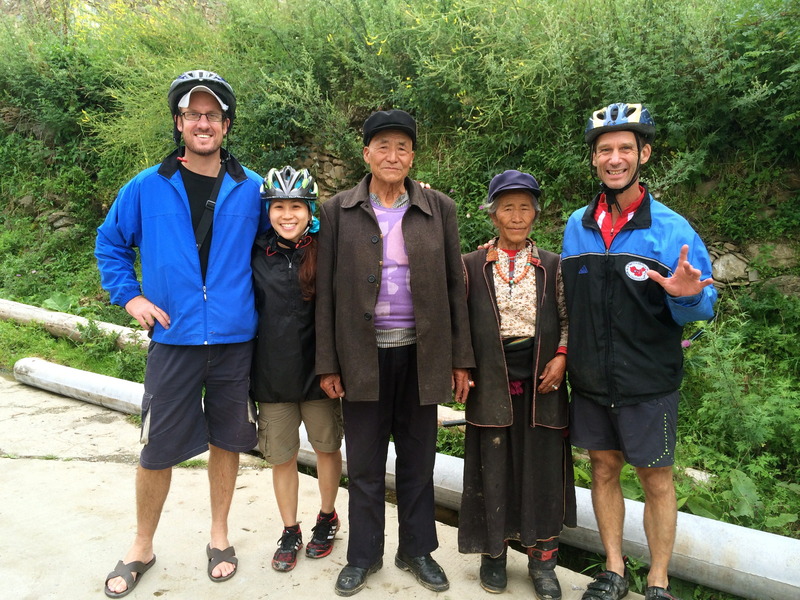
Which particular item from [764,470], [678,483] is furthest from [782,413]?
[678,483]

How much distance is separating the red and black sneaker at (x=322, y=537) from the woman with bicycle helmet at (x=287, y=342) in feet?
0.04

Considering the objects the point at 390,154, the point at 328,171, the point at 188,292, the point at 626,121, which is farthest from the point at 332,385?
the point at 328,171

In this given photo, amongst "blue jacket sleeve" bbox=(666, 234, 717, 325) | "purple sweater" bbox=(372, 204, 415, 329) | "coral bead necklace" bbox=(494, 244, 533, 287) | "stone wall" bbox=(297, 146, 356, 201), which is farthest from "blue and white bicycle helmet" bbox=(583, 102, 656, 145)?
"stone wall" bbox=(297, 146, 356, 201)

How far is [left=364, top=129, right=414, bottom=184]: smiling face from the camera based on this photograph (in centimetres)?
302

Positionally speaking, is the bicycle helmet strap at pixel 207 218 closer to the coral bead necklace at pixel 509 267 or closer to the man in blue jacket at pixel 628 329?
the coral bead necklace at pixel 509 267

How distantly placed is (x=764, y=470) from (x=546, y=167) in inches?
129

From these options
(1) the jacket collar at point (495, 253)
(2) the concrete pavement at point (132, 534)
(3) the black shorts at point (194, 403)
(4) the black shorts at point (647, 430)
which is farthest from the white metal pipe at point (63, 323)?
(4) the black shorts at point (647, 430)

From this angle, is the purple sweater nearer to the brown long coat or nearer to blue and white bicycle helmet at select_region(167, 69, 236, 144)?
the brown long coat

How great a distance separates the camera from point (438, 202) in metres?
3.15

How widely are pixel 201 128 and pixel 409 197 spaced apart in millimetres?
1156

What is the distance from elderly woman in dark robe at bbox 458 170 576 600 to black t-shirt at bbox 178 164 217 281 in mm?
1422

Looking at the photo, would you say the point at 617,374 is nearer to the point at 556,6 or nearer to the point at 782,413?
the point at 782,413

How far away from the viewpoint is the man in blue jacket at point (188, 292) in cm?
308

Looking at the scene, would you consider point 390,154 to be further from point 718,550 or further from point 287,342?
point 718,550
